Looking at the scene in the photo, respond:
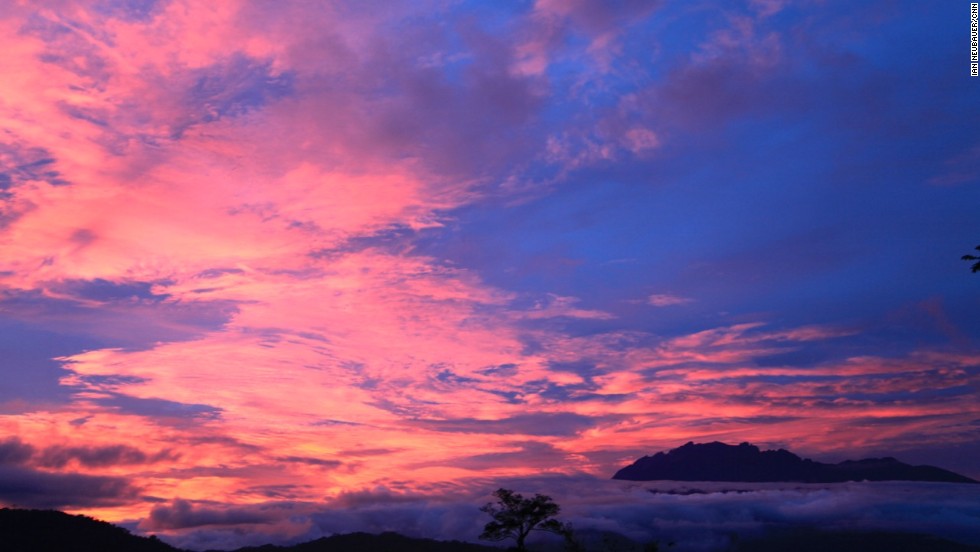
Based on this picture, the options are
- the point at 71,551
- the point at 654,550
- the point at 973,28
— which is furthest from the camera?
the point at 71,551

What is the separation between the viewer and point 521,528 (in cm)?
13112

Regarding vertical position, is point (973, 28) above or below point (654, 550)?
above

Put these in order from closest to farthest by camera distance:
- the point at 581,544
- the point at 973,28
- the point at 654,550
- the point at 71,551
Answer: the point at 973,28
the point at 654,550
the point at 581,544
the point at 71,551

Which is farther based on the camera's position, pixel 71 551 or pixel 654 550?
pixel 71 551

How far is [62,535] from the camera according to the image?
184 m

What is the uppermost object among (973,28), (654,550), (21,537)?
(973,28)

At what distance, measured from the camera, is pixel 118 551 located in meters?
179

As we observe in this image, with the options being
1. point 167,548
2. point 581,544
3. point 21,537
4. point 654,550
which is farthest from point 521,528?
point 21,537

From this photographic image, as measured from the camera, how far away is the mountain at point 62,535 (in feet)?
584

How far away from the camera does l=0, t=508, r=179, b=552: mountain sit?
7013 inches

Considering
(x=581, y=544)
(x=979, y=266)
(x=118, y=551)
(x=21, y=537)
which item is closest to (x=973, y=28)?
(x=979, y=266)

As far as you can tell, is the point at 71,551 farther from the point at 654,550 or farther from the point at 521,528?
the point at 654,550

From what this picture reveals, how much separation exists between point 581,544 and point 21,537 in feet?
414

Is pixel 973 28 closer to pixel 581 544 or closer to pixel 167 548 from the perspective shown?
pixel 581 544
